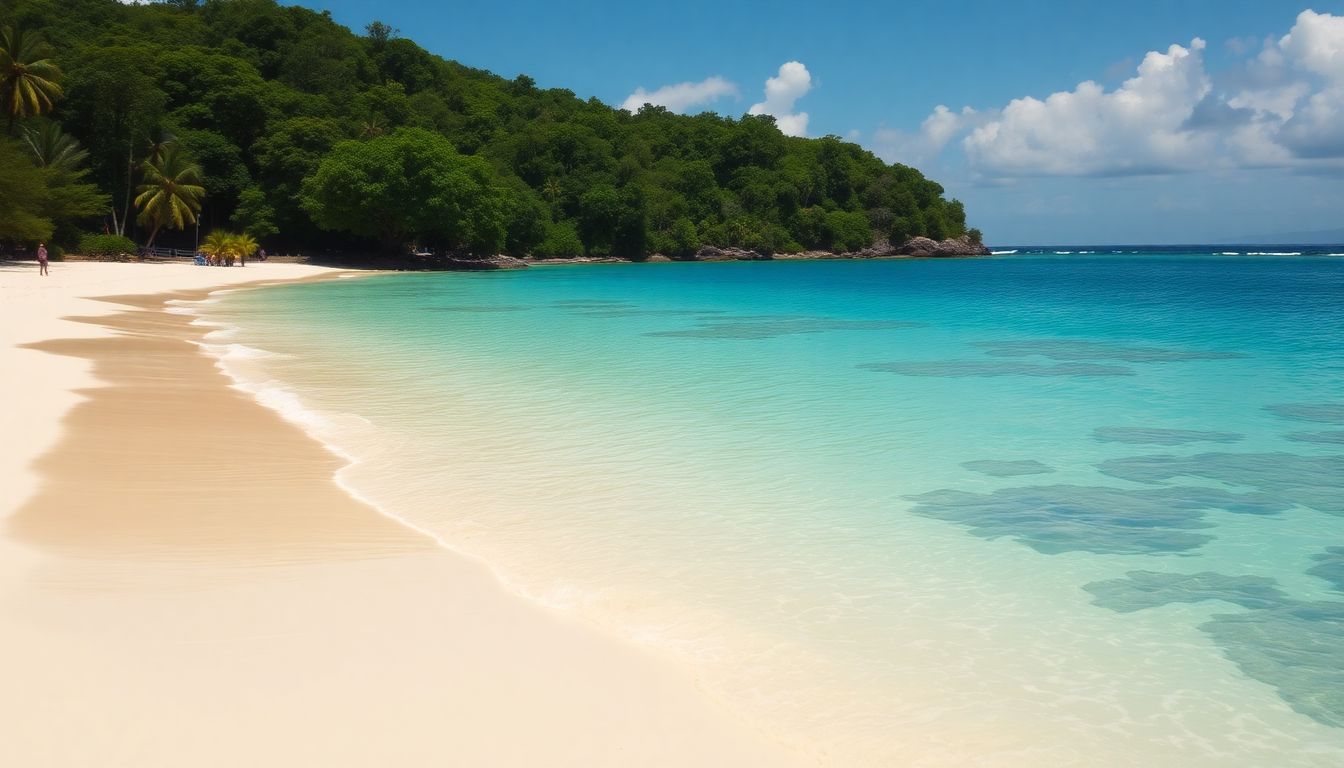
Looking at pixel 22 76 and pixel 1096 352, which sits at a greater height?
pixel 22 76

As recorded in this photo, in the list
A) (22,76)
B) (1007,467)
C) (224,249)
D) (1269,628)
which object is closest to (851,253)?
(224,249)

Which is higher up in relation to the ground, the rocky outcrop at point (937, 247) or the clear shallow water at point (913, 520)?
the rocky outcrop at point (937, 247)

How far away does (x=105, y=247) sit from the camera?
52.3 metres

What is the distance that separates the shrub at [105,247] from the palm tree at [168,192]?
273 centimetres

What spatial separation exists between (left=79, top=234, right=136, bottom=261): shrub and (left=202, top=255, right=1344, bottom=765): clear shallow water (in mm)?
40280

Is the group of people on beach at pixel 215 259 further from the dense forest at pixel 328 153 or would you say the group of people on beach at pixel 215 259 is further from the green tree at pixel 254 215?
the green tree at pixel 254 215

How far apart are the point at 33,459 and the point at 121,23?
8703cm

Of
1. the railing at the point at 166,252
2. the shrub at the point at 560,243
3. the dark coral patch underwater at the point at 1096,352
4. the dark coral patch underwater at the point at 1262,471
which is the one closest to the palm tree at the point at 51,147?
the railing at the point at 166,252

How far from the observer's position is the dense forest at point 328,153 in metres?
55.6

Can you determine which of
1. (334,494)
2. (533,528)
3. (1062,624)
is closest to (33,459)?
(334,494)

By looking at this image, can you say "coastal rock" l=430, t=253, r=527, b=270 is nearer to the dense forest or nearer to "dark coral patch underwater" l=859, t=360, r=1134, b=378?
the dense forest

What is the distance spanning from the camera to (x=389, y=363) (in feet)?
56.9

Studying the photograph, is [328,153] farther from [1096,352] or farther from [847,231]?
[847,231]

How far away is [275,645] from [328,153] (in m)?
65.7
